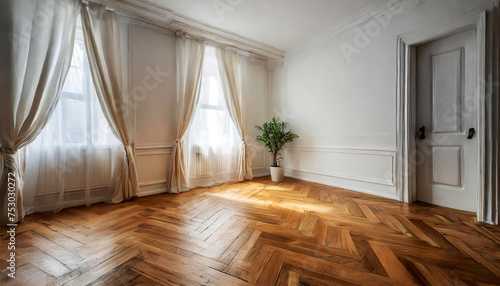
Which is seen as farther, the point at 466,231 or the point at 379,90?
the point at 379,90

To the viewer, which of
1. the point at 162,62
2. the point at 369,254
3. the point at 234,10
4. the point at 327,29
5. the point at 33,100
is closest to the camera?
the point at 369,254

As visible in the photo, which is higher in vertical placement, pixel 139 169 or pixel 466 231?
pixel 139 169

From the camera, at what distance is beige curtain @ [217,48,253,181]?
13.3 ft

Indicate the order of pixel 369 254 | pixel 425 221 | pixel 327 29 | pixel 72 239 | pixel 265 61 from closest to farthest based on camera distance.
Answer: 1. pixel 369 254
2. pixel 72 239
3. pixel 425 221
4. pixel 327 29
5. pixel 265 61

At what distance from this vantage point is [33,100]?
2285 millimetres

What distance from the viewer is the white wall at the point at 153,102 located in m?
3.15

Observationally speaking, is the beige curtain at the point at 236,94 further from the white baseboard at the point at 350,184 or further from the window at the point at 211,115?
the white baseboard at the point at 350,184

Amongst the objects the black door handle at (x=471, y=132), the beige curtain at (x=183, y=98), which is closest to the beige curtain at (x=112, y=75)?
the beige curtain at (x=183, y=98)

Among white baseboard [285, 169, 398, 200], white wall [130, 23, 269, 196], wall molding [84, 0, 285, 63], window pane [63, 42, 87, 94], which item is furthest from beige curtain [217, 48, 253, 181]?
window pane [63, 42, 87, 94]

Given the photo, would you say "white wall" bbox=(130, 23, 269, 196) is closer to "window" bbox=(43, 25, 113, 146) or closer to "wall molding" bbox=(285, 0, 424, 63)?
"window" bbox=(43, 25, 113, 146)

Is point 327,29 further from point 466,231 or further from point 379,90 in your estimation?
point 466,231

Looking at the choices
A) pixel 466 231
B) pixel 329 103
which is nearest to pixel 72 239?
pixel 466 231

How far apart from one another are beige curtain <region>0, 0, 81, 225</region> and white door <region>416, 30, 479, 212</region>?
475cm

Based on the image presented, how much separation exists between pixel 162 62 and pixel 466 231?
447cm
